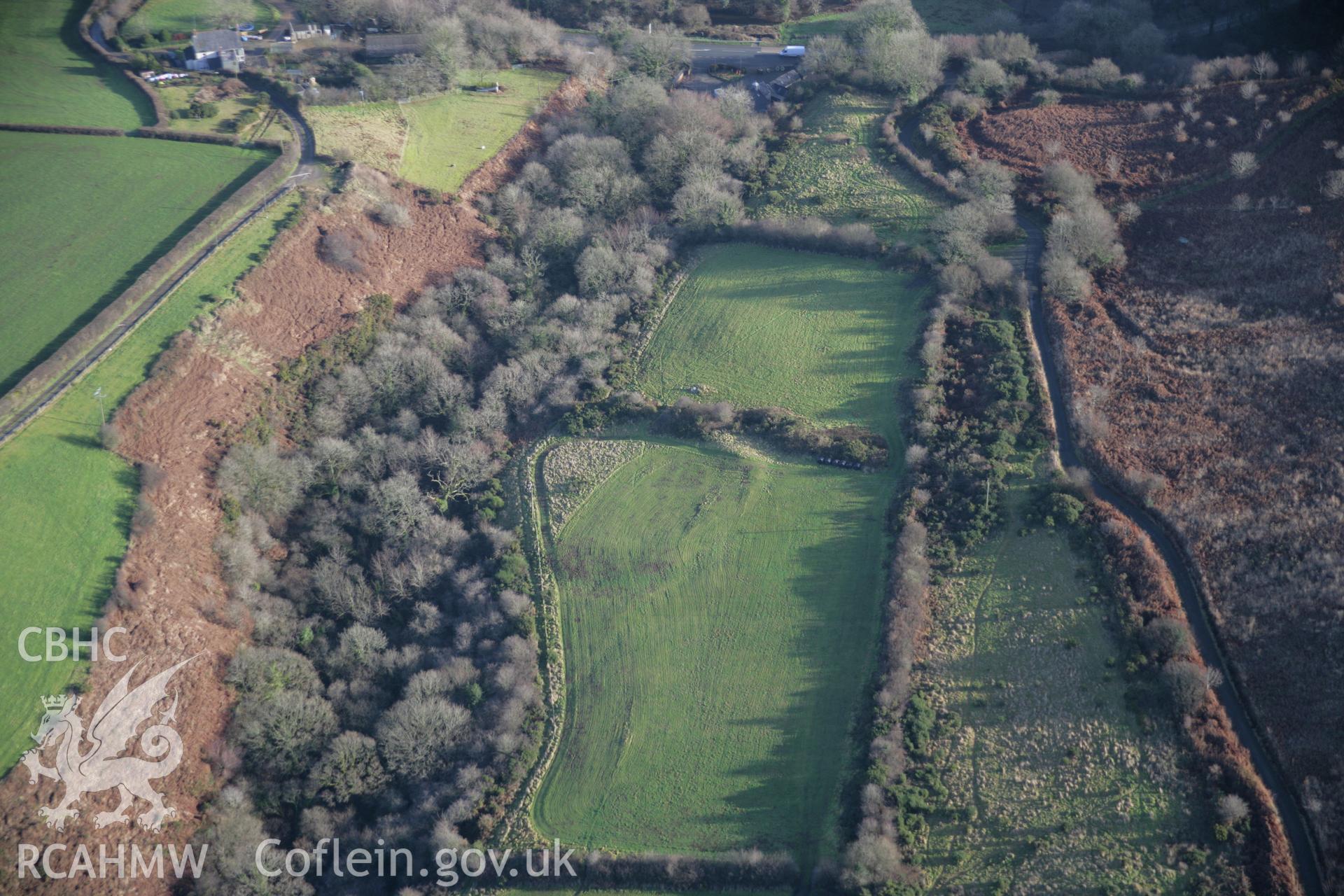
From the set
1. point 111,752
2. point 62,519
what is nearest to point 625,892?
point 111,752

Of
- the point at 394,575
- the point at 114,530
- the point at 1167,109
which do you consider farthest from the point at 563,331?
the point at 1167,109

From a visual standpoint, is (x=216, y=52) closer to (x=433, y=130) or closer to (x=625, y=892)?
(x=433, y=130)

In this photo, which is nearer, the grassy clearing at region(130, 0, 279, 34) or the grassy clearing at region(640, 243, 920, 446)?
the grassy clearing at region(640, 243, 920, 446)

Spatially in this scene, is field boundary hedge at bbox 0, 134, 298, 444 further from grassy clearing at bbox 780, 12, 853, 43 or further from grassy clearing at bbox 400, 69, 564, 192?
grassy clearing at bbox 780, 12, 853, 43

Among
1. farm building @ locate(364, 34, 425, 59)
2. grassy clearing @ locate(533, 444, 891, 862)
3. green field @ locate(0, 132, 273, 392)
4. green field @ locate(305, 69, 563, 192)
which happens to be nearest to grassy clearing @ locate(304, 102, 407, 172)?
green field @ locate(305, 69, 563, 192)

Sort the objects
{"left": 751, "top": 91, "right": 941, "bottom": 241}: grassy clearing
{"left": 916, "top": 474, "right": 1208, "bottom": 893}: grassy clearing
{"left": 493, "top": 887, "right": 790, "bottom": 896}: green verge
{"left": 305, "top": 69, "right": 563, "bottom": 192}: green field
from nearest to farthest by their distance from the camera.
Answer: {"left": 916, "top": 474, "right": 1208, "bottom": 893}: grassy clearing → {"left": 493, "top": 887, "right": 790, "bottom": 896}: green verge → {"left": 751, "top": 91, "right": 941, "bottom": 241}: grassy clearing → {"left": 305, "top": 69, "right": 563, "bottom": 192}: green field

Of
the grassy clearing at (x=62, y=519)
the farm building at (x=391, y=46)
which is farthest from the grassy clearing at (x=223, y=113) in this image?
the grassy clearing at (x=62, y=519)

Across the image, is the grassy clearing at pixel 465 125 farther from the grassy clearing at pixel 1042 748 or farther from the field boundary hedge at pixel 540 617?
the grassy clearing at pixel 1042 748
